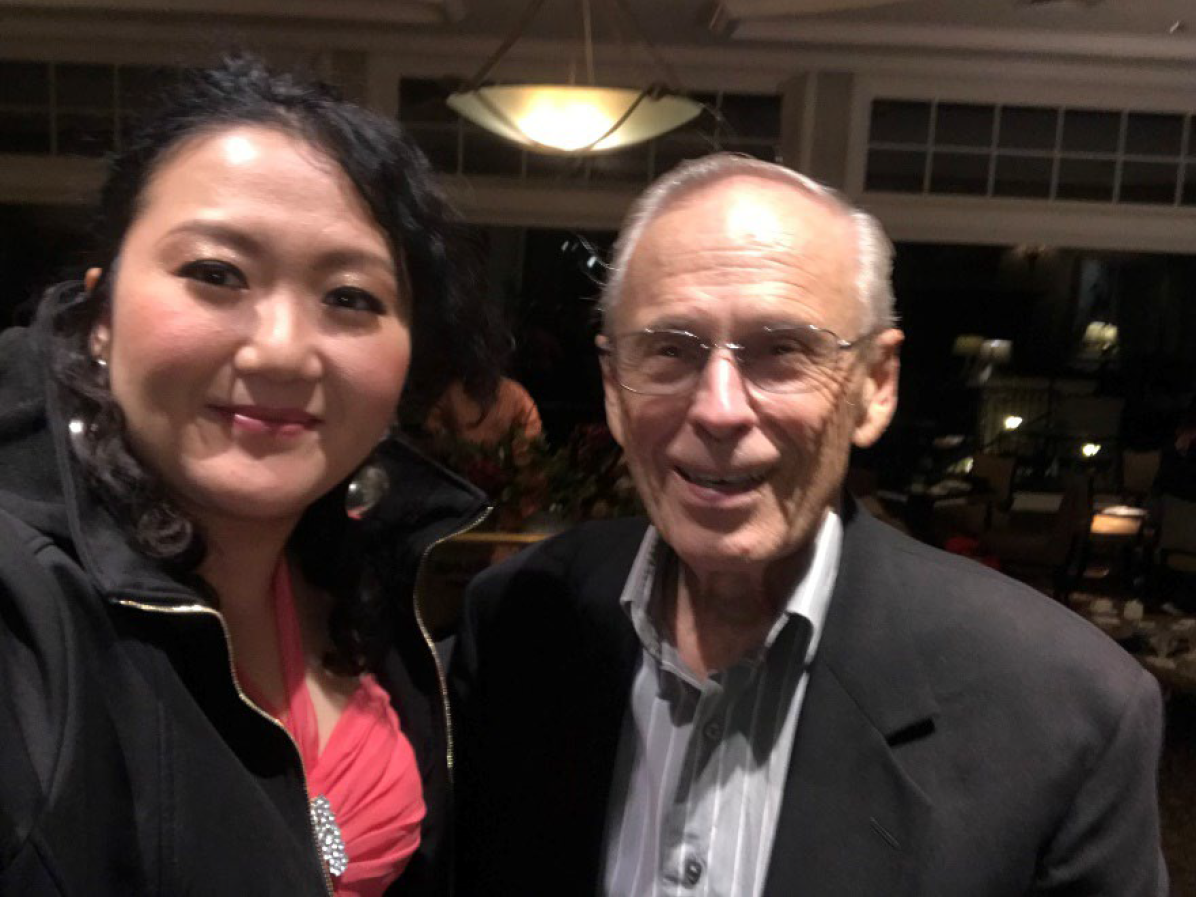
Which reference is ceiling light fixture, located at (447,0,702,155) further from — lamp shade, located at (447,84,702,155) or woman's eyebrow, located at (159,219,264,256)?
woman's eyebrow, located at (159,219,264,256)

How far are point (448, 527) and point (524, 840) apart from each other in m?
0.41

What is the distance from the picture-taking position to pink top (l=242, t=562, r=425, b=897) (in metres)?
1.05

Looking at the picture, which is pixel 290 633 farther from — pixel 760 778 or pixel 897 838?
pixel 897 838

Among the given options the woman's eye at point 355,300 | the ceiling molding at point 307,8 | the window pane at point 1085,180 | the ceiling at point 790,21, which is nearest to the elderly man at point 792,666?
the woman's eye at point 355,300

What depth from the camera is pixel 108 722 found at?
806mm

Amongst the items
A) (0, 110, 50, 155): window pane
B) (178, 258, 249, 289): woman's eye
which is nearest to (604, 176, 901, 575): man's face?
(178, 258, 249, 289): woman's eye

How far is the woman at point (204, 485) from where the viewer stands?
0.77m

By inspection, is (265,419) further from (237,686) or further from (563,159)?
(563,159)

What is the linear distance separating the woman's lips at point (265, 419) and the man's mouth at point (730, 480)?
425mm

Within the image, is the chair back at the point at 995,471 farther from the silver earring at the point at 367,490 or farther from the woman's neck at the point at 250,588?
the woman's neck at the point at 250,588

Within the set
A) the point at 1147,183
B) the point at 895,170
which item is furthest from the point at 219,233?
the point at 1147,183

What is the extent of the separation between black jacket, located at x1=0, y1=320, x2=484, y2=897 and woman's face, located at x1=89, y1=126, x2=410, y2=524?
9cm

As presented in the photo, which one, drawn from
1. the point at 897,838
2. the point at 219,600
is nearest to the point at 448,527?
the point at 219,600

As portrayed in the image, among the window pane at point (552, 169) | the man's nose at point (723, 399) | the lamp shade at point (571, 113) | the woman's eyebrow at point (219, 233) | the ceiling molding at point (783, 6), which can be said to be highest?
the ceiling molding at point (783, 6)
